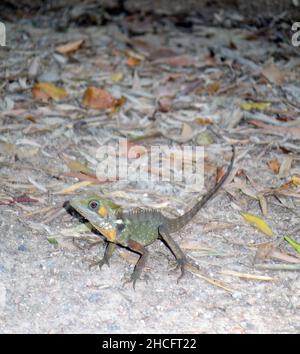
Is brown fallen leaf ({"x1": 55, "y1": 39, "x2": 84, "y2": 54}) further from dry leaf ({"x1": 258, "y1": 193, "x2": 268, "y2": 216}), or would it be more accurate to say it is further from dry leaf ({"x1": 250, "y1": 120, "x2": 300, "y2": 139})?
dry leaf ({"x1": 258, "y1": 193, "x2": 268, "y2": 216})

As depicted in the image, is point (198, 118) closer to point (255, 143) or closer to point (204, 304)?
point (255, 143)

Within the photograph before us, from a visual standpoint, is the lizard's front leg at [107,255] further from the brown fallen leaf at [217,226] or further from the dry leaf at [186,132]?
the dry leaf at [186,132]

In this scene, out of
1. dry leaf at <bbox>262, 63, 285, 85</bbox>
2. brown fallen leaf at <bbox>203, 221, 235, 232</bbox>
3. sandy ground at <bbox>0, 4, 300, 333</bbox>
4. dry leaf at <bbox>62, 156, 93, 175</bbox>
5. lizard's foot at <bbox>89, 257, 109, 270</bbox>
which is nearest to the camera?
sandy ground at <bbox>0, 4, 300, 333</bbox>

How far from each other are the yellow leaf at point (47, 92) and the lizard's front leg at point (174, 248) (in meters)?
2.85

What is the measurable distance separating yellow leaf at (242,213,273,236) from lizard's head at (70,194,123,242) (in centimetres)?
117

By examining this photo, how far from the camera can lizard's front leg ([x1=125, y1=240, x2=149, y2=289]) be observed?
16.5 feet

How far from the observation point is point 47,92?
7.72 m

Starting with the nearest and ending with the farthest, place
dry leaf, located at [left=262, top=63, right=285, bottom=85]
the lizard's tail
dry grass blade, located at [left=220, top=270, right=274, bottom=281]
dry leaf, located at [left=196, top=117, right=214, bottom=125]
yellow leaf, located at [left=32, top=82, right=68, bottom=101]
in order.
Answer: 1. dry grass blade, located at [left=220, top=270, right=274, bottom=281]
2. the lizard's tail
3. dry leaf, located at [left=196, top=117, right=214, bottom=125]
4. yellow leaf, located at [left=32, top=82, right=68, bottom=101]
5. dry leaf, located at [left=262, top=63, right=285, bottom=85]

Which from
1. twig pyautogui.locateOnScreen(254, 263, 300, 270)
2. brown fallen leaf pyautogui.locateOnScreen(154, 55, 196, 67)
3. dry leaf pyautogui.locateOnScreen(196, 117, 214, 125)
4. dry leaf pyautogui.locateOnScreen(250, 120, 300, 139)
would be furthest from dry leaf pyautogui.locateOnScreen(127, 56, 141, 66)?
twig pyautogui.locateOnScreen(254, 263, 300, 270)

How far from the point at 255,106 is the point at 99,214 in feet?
9.68

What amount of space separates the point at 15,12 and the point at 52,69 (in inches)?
71.4

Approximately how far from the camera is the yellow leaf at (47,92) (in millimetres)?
7668

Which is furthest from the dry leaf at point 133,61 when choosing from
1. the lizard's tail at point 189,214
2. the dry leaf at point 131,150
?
the lizard's tail at point 189,214

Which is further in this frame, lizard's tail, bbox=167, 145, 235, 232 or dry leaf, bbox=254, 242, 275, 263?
lizard's tail, bbox=167, 145, 235, 232
